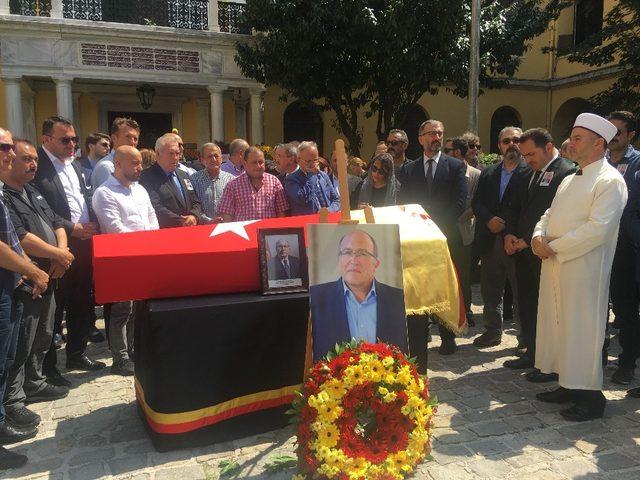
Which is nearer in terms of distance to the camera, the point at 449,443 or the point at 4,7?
the point at 449,443

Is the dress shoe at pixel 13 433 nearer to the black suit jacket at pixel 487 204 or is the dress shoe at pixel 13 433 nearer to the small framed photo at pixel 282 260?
the small framed photo at pixel 282 260

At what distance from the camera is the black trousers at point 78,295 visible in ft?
14.9

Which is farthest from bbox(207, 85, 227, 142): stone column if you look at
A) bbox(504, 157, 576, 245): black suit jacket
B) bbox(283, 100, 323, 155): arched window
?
bbox(504, 157, 576, 245): black suit jacket

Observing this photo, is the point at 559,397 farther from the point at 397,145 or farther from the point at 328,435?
the point at 397,145

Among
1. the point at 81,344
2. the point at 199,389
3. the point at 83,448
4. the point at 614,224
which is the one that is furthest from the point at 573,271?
the point at 81,344

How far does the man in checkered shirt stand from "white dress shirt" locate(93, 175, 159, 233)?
0.82 meters

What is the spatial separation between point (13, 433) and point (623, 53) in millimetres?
16770

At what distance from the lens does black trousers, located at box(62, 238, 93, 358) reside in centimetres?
455

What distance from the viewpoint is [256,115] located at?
47.4 feet

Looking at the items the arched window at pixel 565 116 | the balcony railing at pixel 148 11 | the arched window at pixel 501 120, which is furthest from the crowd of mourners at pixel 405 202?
the arched window at pixel 565 116

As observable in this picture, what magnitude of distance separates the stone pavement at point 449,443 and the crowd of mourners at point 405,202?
0.16 metres

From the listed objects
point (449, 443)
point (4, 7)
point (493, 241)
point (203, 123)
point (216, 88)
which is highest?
point (4, 7)

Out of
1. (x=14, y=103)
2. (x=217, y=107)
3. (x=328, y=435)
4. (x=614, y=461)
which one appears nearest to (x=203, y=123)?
(x=217, y=107)

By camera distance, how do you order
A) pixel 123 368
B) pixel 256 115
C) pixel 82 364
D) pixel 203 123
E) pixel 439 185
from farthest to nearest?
pixel 203 123, pixel 256 115, pixel 439 185, pixel 82 364, pixel 123 368
